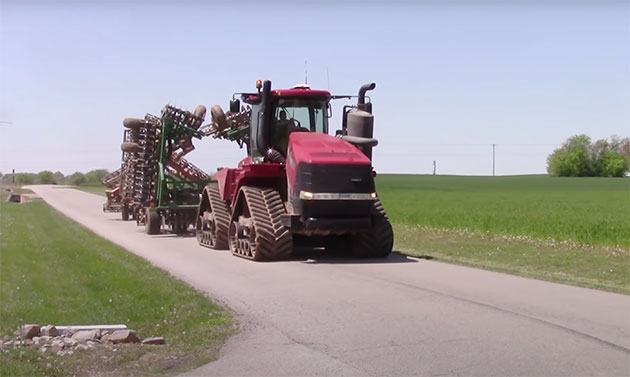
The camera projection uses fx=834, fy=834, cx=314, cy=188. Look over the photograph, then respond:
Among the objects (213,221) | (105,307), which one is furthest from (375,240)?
(105,307)

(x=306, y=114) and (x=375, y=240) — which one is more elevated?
(x=306, y=114)

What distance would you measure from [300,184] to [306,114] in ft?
9.35

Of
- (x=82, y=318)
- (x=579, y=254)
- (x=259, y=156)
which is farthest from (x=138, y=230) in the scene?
(x=82, y=318)

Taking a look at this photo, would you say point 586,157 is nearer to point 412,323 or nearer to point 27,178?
point 27,178

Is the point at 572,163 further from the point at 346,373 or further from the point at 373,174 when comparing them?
the point at 346,373

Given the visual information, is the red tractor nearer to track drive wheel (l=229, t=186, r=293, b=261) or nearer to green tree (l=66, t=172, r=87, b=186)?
track drive wheel (l=229, t=186, r=293, b=261)

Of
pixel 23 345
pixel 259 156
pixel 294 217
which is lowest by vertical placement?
pixel 23 345

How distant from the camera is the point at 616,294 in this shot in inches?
481

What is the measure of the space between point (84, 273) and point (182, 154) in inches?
528

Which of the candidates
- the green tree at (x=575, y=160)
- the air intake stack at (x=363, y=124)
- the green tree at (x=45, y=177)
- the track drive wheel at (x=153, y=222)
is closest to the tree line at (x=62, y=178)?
the green tree at (x=45, y=177)

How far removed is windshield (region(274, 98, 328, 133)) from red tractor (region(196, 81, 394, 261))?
23mm

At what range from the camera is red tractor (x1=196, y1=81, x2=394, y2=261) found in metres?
16.9

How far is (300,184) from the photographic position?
17.1 metres

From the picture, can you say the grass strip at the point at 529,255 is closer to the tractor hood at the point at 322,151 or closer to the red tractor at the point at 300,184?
the red tractor at the point at 300,184
